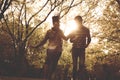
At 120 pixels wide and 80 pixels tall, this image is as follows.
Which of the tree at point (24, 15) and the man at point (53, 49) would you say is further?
the tree at point (24, 15)

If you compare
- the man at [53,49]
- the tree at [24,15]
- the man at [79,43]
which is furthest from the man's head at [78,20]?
the tree at [24,15]

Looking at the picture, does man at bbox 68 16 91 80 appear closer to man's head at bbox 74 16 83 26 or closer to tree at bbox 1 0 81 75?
man's head at bbox 74 16 83 26

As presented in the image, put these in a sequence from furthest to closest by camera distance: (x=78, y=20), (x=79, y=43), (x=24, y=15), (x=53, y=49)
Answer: (x=24, y=15)
(x=79, y=43)
(x=78, y=20)
(x=53, y=49)

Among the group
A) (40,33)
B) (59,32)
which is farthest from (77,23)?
(40,33)

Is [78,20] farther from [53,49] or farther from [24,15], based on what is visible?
[24,15]

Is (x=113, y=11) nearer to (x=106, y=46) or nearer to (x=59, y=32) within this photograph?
(x=106, y=46)

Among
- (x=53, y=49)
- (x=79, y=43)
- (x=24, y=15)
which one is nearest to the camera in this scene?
(x=53, y=49)

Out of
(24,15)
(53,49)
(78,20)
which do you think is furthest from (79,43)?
(24,15)

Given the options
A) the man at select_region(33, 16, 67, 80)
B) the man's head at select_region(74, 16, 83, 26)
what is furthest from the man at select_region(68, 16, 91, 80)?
the man at select_region(33, 16, 67, 80)

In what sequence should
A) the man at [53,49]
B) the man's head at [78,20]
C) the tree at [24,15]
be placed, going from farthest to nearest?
→ the tree at [24,15] < the man's head at [78,20] < the man at [53,49]

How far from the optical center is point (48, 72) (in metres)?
6.78

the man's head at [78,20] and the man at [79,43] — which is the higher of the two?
the man's head at [78,20]

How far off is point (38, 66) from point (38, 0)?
2578 cm

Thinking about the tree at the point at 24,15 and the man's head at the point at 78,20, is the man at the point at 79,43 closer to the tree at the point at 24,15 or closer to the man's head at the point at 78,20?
the man's head at the point at 78,20
